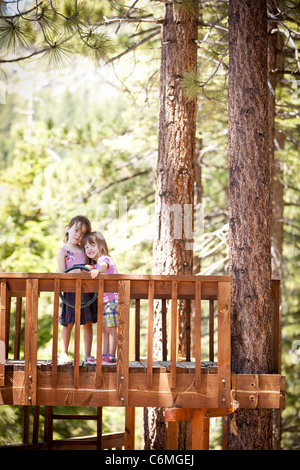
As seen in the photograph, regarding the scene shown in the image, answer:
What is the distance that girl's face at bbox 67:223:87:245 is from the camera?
18.5 ft

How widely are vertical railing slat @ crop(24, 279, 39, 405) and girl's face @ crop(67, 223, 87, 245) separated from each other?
93cm

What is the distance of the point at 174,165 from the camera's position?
22.7 ft

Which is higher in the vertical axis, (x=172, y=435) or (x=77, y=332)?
(x=77, y=332)

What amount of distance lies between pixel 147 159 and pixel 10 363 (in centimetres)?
771

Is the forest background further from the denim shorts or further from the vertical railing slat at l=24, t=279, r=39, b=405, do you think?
the vertical railing slat at l=24, t=279, r=39, b=405

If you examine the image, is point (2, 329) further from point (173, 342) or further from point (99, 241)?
point (173, 342)

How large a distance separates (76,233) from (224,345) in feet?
5.95

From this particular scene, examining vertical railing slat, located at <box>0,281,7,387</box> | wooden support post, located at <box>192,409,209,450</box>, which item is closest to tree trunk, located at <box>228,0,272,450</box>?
wooden support post, located at <box>192,409,209,450</box>

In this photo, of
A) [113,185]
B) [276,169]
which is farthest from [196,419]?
[113,185]

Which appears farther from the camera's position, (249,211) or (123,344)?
(249,211)

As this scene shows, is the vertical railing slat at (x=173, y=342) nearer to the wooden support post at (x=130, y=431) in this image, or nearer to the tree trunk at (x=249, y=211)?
the tree trunk at (x=249, y=211)

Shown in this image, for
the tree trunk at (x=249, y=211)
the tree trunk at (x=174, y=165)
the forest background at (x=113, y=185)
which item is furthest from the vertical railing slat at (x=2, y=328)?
the forest background at (x=113, y=185)
